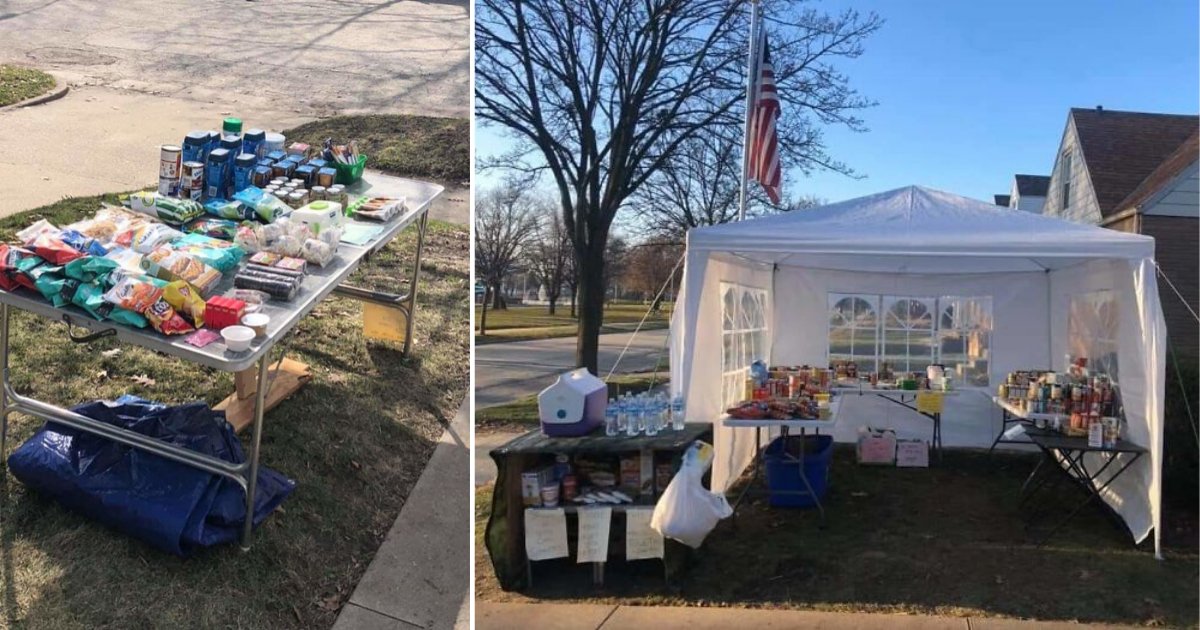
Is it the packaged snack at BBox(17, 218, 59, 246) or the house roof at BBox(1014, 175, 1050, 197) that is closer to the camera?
the packaged snack at BBox(17, 218, 59, 246)

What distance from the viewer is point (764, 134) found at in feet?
29.3

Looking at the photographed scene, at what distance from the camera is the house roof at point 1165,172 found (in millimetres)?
13370

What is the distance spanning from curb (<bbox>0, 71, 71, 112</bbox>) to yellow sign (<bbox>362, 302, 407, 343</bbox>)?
22.6ft

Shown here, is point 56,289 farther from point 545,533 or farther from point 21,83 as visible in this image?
point 21,83

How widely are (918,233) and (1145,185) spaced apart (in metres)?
11.5

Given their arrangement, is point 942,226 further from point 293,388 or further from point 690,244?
point 293,388

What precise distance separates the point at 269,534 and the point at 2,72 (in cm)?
1051

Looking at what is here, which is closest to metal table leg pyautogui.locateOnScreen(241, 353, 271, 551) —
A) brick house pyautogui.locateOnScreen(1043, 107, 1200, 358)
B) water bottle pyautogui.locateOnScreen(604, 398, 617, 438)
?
water bottle pyautogui.locateOnScreen(604, 398, 617, 438)

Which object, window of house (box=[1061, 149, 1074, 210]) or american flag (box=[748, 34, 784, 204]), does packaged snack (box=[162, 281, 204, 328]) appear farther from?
window of house (box=[1061, 149, 1074, 210])

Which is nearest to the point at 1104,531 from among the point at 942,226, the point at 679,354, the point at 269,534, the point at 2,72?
the point at 942,226

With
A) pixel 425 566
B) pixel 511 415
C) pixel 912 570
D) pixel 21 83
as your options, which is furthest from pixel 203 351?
pixel 21 83

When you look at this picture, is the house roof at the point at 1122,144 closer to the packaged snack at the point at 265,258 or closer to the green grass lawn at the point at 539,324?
the green grass lawn at the point at 539,324

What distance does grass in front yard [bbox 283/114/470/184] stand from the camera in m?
10.0

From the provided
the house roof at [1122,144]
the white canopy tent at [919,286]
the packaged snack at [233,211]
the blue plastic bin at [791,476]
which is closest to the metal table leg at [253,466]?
the packaged snack at [233,211]
